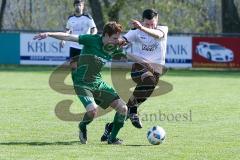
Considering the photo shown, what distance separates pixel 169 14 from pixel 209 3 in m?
5.07

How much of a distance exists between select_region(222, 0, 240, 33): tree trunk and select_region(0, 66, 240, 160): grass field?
16.5 metres

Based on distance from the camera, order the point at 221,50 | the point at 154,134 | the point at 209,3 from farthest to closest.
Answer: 1. the point at 209,3
2. the point at 221,50
3. the point at 154,134

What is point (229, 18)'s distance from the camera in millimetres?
38594

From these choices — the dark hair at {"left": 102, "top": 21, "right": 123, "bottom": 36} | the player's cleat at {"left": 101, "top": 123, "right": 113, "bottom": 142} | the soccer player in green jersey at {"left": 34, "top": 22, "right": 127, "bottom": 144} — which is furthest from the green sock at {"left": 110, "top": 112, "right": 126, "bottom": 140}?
the dark hair at {"left": 102, "top": 21, "right": 123, "bottom": 36}

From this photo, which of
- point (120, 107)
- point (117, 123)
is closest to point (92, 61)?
point (120, 107)

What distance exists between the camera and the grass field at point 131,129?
10000 millimetres

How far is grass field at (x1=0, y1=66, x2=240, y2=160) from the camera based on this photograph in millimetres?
10000

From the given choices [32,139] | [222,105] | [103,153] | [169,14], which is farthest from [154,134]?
[169,14]

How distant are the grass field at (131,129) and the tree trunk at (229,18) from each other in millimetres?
16496

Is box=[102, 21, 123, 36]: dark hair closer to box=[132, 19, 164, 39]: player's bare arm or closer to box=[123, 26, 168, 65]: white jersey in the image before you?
box=[132, 19, 164, 39]: player's bare arm

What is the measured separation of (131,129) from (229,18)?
87.5 ft

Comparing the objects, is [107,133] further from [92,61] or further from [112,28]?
[112,28]

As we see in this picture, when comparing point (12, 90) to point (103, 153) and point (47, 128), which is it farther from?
point (103, 153)

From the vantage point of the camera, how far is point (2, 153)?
9859mm
